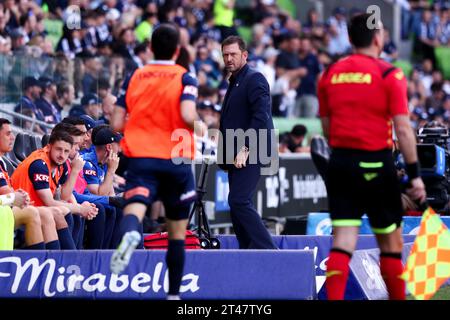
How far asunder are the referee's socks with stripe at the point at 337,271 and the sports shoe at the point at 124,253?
1295 millimetres

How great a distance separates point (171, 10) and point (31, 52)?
640 centimetres

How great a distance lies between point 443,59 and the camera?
92.8ft

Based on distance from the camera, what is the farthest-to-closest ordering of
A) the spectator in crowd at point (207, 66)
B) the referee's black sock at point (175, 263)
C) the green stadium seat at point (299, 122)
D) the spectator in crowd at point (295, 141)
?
the spectator in crowd at point (207, 66) → the green stadium seat at point (299, 122) → the spectator in crowd at point (295, 141) → the referee's black sock at point (175, 263)

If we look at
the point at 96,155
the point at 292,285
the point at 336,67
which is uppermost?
the point at 336,67

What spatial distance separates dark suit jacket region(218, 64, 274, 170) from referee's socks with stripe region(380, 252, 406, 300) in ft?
8.34

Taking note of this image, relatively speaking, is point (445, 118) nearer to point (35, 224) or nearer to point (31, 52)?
point (31, 52)

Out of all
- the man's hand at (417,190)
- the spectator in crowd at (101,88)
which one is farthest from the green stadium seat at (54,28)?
the man's hand at (417,190)

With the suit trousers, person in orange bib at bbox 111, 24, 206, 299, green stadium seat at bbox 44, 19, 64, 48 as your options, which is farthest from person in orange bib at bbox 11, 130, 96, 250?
green stadium seat at bbox 44, 19, 64, 48

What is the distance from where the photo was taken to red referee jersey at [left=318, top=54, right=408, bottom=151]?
7824 millimetres

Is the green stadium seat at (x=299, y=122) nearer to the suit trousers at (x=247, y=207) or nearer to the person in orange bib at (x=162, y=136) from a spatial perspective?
the suit trousers at (x=247, y=207)

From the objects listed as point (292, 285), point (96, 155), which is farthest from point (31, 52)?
point (292, 285)

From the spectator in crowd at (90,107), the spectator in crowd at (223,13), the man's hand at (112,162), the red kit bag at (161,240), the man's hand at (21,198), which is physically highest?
the spectator in crowd at (223,13)

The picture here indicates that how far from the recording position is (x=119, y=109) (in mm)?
8297

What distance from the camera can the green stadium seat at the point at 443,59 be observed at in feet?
92.5
